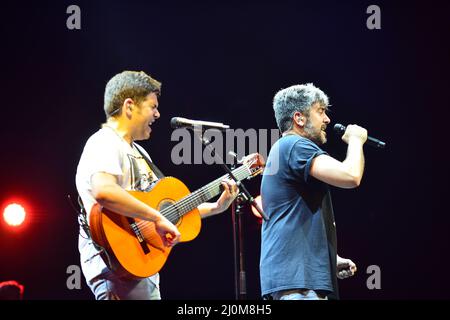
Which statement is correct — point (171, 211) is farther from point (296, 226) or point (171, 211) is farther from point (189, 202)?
point (296, 226)

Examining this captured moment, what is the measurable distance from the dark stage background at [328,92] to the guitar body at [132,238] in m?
2.22

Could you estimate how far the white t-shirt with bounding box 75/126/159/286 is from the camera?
9.72 ft

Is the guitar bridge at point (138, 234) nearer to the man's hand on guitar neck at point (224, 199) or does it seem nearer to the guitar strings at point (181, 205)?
the guitar strings at point (181, 205)

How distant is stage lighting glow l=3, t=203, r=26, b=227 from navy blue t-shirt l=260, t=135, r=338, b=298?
2554mm

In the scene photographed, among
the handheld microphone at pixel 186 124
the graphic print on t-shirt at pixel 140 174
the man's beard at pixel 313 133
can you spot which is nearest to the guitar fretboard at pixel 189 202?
the graphic print on t-shirt at pixel 140 174

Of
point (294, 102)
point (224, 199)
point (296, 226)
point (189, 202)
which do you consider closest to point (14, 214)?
point (189, 202)

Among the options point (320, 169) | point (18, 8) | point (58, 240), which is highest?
point (18, 8)

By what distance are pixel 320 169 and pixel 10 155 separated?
3.02 meters

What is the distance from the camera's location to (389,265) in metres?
5.66

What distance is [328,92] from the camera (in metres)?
5.65

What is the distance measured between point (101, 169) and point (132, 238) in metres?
0.38

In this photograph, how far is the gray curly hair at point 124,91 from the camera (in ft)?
10.9

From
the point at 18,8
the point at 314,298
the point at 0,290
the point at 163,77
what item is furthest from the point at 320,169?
the point at 18,8
